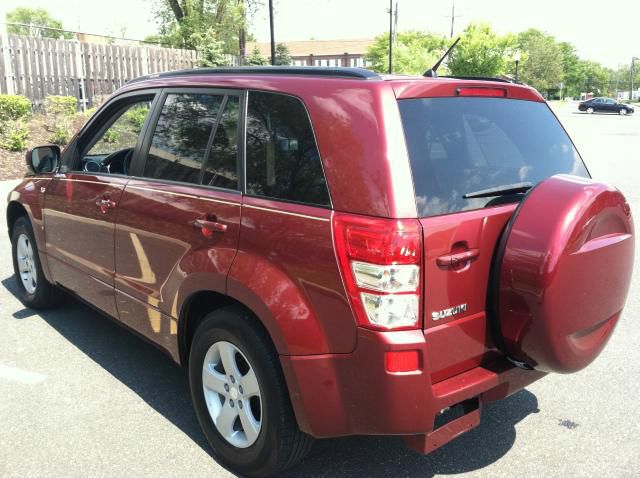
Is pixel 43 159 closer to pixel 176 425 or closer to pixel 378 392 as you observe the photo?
pixel 176 425

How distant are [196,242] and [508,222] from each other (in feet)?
4.83

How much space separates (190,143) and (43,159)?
6.57 ft

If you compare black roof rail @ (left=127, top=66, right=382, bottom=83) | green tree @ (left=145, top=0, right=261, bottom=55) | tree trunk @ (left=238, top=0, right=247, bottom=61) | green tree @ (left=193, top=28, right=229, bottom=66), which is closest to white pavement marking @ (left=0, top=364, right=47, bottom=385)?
black roof rail @ (left=127, top=66, right=382, bottom=83)

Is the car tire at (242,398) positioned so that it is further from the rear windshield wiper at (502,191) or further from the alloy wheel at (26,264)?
the alloy wheel at (26,264)

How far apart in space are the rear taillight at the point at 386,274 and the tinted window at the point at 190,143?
0.88 metres

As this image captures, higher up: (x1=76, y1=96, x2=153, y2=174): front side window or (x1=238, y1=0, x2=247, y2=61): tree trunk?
(x1=238, y1=0, x2=247, y2=61): tree trunk

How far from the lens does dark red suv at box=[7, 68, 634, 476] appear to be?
230cm

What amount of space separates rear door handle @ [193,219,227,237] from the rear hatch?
975 mm

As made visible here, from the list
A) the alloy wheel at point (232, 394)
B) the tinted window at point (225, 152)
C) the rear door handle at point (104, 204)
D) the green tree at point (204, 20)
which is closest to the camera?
the alloy wheel at point (232, 394)

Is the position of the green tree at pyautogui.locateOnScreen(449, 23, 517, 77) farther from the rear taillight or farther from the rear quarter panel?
the rear taillight

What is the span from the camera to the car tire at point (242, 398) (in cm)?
261

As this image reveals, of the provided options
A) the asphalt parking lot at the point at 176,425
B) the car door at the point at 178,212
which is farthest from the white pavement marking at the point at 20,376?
the car door at the point at 178,212

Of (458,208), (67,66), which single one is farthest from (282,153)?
(67,66)

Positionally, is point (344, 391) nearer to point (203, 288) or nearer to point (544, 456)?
point (203, 288)
